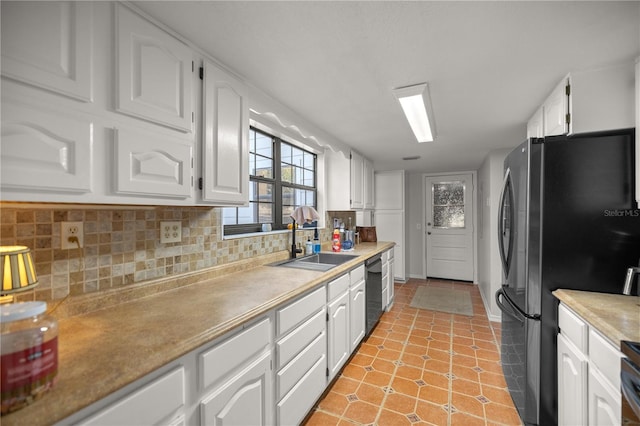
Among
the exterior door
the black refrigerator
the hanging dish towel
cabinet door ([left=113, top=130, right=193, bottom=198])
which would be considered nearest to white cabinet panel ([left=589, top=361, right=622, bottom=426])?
the black refrigerator

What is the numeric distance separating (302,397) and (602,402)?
1381 mm

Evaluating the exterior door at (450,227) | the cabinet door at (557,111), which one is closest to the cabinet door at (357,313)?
the cabinet door at (557,111)

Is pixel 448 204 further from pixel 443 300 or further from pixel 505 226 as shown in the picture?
pixel 505 226

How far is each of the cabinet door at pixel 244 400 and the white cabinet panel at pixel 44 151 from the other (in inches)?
35.0

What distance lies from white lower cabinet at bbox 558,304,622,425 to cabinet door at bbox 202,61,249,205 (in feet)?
5.88

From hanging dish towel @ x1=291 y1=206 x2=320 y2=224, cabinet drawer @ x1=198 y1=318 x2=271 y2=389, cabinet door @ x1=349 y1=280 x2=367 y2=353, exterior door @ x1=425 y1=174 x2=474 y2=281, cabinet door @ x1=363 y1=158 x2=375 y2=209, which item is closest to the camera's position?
cabinet drawer @ x1=198 y1=318 x2=271 y2=389

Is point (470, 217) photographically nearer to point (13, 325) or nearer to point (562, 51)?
point (562, 51)

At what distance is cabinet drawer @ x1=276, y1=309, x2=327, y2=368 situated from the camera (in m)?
1.42

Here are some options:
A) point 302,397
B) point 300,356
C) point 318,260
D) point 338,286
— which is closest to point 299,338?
point 300,356

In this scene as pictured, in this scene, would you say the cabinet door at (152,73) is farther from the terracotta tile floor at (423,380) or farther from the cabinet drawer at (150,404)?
the terracotta tile floor at (423,380)

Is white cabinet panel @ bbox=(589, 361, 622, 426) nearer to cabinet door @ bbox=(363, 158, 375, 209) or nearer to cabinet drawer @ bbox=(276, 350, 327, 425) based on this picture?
cabinet drawer @ bbox=(276, 350, 327, 425)

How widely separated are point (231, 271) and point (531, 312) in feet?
6.05

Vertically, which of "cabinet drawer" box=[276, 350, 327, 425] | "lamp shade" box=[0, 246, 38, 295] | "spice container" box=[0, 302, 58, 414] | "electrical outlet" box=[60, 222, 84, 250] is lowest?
"cabinet drawer" box=[276, 350, 327, 425]

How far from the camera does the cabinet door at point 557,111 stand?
159cm
